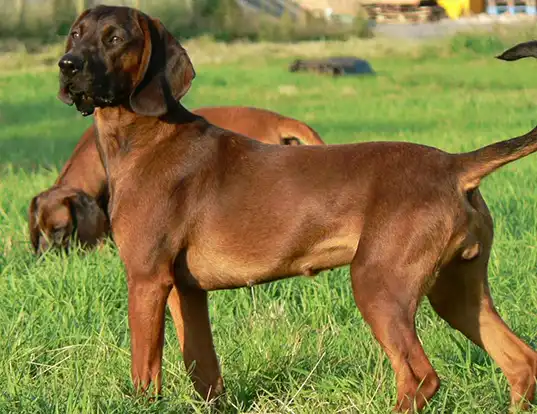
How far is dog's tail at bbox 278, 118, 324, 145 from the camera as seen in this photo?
26.8ft

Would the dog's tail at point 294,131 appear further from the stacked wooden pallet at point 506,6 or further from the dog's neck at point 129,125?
the stacked wooden pallet at point 506,6

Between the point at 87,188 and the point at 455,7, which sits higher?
the point at 87,188

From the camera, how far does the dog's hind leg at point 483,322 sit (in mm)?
4297

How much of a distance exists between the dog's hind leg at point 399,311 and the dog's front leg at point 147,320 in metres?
0.74

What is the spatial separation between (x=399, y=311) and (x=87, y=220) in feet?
14.3

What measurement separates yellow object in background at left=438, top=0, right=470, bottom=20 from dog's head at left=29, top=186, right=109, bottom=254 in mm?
32555

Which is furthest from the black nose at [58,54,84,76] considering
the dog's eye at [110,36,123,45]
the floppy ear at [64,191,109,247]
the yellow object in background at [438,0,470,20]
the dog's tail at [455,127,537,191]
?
the yellow object in background at [438,0,470,20]

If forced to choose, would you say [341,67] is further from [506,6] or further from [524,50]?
[524,50]

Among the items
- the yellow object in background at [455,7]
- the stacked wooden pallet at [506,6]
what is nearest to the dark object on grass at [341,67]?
the yellow object in background at [455,7]

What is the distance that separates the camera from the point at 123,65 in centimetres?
443

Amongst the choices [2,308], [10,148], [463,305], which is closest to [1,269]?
[2,308]

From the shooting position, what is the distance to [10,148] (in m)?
14.2

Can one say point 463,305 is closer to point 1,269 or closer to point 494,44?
point 1,269

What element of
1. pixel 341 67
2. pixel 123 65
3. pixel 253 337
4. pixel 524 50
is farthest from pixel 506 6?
pixel 123 65
